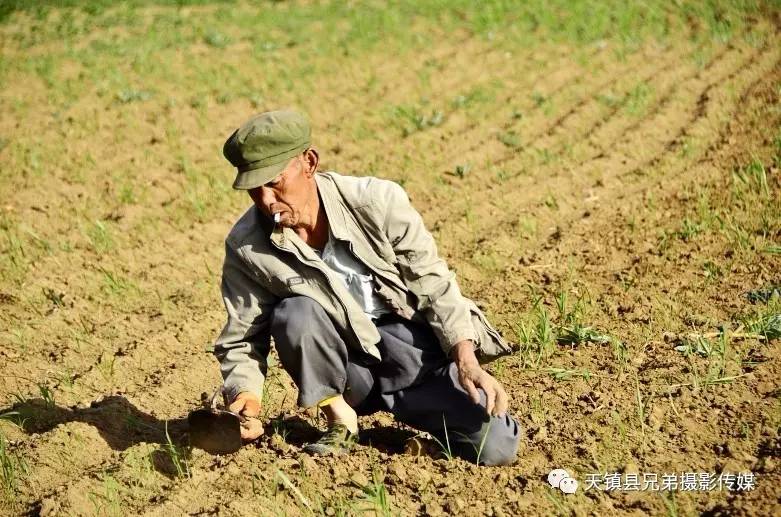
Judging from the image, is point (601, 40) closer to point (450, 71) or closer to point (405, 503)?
point (450, 71)

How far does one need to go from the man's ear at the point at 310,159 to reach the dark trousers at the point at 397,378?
0.44 metres

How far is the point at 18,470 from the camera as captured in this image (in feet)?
11.3

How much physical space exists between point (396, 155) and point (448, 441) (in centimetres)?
360

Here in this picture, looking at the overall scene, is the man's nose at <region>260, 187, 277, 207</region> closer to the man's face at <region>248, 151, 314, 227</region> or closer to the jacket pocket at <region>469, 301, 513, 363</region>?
the man's face at <region>248, 151, 314, 227</region>

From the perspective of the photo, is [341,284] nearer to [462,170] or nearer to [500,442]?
[500,442]

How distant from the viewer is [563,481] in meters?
3.12

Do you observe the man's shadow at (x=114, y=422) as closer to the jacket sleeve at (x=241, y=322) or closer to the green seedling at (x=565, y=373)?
the jacket sleeve at (x=241, y=322)

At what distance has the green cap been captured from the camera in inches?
117

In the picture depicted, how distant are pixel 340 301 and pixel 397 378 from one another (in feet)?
1.27

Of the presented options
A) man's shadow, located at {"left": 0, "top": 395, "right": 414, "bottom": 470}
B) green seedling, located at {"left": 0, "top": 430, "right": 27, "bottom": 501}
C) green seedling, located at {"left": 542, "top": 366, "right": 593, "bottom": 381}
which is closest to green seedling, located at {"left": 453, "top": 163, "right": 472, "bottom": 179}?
green seedling, located at {"left": 542, "top": 366, "right": 593, "bottom": 381}

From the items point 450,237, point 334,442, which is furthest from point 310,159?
point 450,237

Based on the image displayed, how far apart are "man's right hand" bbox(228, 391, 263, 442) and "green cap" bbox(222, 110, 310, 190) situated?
28.2 inches

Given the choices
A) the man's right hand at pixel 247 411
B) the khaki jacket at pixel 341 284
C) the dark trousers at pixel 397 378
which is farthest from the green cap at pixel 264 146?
the man's right hand at pixel 247 411

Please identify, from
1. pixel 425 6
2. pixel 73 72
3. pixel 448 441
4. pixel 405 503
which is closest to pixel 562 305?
pixel 448 441
